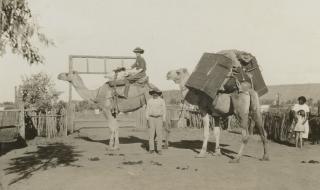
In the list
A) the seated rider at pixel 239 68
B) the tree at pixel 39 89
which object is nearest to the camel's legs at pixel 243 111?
the seated rider at pixel 239 68

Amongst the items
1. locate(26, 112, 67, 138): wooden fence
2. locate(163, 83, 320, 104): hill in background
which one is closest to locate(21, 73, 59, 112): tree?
locate(26, 112, 67, 138): wooden fence

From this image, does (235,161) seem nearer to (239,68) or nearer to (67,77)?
(239,68)

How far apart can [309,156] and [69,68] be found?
10889mm

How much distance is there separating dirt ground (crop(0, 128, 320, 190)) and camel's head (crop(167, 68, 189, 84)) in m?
2.22

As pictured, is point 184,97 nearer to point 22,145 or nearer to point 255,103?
point 255,103

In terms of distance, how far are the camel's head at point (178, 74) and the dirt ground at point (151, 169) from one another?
87.5 inches

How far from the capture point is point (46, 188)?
336 inches

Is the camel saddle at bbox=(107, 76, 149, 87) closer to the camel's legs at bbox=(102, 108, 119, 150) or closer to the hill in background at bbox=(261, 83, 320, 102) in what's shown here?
the camel's legs at bbox=(102, 108, 119, 150)

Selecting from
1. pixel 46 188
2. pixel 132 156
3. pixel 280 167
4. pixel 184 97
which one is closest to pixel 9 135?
pixel 132 156

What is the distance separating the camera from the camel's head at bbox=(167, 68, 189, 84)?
14258 millimetres

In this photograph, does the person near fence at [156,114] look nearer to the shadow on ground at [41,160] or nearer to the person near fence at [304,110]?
the shadow on ground at [41,160]

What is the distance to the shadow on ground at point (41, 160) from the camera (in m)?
10.5

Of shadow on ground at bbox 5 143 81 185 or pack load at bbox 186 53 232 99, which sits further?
pack load at bbox 186 53 232 99

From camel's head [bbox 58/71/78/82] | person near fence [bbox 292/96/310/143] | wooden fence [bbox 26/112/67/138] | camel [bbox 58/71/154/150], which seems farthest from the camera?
wooden fence [bbox 26/112/67/138]
